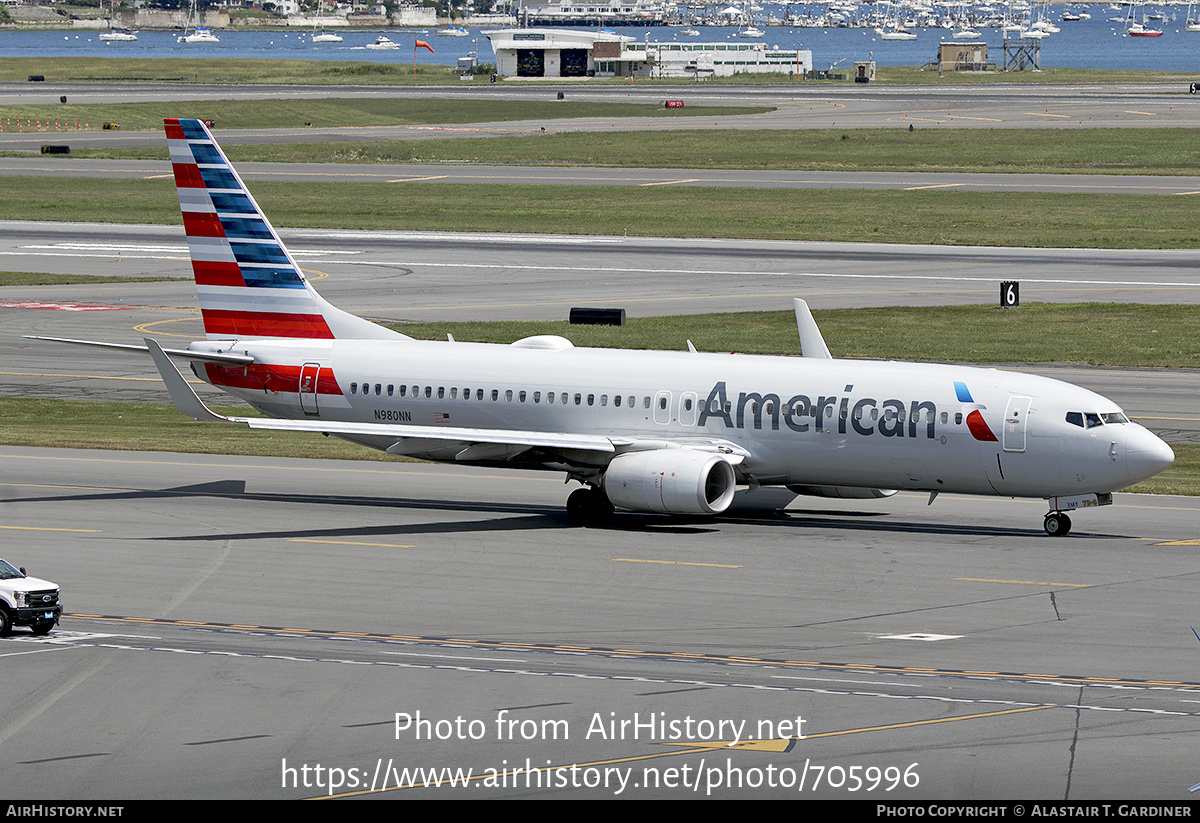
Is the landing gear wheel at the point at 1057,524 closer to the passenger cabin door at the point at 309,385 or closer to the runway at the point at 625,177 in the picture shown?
the passenger cabin door at the point at 309,385

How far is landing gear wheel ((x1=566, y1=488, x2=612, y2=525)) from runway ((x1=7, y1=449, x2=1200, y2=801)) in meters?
0.82

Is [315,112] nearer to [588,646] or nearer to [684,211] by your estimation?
[684,211]

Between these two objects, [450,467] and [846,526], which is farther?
A: [450,467]

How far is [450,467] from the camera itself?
5000 cm

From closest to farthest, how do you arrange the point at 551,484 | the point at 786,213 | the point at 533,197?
the point at 551,484
the point at 786,213
the point at 533,197

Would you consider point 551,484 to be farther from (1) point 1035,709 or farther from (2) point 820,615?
(1) point 1035,709

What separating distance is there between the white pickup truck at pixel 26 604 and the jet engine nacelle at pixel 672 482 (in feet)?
48.1

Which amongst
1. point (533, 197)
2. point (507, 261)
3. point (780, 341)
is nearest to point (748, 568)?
point (780, 341)

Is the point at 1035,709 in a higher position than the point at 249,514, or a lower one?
higher

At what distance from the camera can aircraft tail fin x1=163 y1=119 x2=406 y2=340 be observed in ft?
153

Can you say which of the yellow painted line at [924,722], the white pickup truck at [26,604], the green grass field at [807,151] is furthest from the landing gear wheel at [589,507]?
the green grass field at [807,151]

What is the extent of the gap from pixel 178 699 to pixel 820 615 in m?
12.5

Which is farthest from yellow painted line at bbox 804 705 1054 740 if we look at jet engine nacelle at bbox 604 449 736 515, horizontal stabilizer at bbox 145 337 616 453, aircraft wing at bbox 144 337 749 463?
horizontal stabilizer at bbox 145 337 616 453

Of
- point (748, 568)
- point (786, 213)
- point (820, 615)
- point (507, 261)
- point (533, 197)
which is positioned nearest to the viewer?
point (820, 615)
